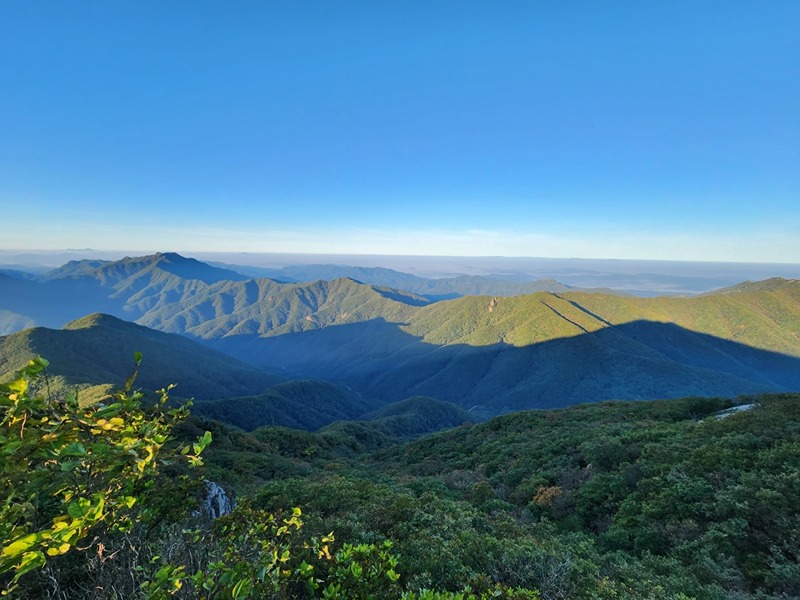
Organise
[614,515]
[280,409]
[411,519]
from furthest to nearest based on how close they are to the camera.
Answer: [280,409] → [614,515] → [411,519]

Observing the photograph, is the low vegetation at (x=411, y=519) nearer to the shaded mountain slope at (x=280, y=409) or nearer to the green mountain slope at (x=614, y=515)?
the green mountain slope at (x=614, y=515)

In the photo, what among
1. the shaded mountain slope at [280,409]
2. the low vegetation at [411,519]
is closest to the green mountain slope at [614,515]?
the low vegetation at [411,519]

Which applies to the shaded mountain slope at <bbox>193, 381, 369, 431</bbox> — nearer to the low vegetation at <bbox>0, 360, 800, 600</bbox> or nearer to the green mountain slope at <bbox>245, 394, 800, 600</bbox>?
the low vegetation at <bbox>0, 360, 800, 600</bbox>

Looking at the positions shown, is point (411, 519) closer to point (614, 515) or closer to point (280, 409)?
point (614, 515)

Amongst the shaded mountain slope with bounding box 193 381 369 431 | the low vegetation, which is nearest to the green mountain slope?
the low vegetation

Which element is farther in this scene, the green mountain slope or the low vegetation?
the green mountain slope

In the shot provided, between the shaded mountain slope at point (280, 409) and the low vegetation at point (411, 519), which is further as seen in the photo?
the shaded mountain slope at point (280, 409)

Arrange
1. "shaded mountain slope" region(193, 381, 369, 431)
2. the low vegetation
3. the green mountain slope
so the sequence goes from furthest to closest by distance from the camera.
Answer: "shaded mountain slope" region(193, 381, 369, 431) → the green mountain slope → the low vegetation

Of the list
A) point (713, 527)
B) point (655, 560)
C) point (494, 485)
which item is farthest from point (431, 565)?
point (494, 485)

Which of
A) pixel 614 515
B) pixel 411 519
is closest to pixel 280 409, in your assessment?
pixel 614 515

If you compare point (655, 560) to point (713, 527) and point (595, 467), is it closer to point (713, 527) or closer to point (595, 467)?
point (713, 527)

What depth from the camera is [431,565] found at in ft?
23.8

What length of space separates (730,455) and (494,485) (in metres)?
13.2

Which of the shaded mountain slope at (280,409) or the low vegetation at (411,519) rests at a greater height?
the low vegetation at (411,519)
